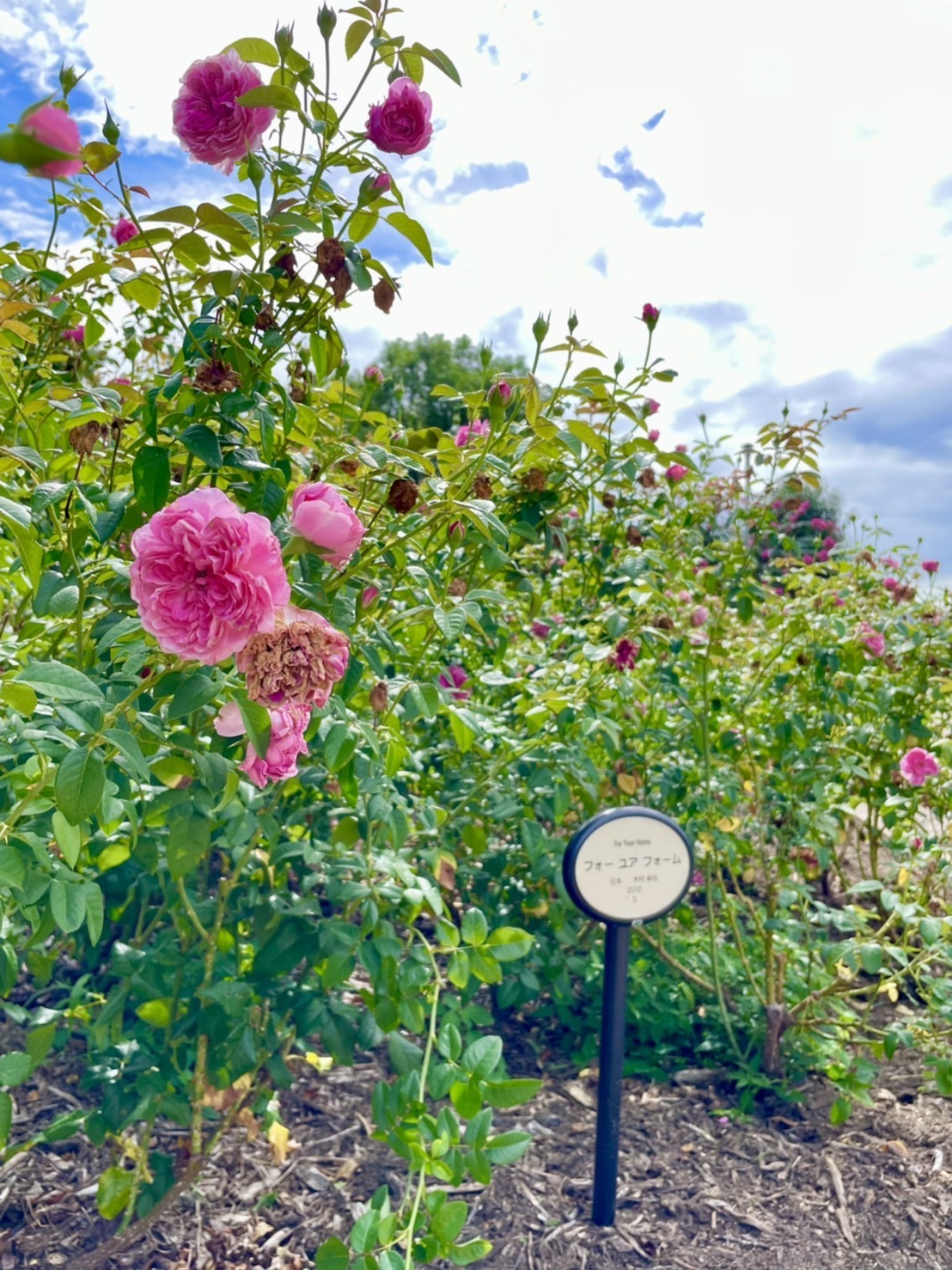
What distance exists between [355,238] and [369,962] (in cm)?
103

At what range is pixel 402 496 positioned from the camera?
3.93 feet

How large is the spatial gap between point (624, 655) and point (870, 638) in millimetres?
937

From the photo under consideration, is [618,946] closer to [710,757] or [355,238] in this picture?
[710,757]

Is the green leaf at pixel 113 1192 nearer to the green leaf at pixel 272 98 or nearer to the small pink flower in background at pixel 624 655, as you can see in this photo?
the small pink flower in background at pixel 624 655

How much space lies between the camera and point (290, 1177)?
1854 mm

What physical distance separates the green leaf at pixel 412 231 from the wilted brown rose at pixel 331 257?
0.28 feet

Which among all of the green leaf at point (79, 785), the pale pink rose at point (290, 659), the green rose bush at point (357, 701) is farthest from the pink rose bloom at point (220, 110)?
the green leaf at point (79, 785)

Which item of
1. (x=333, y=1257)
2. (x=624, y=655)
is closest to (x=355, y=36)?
(x=624, y=655)

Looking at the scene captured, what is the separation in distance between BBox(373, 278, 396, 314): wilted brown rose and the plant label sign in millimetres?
982

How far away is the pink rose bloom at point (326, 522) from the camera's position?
102 cm

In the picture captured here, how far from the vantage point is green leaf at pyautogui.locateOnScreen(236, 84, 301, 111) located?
103 cm

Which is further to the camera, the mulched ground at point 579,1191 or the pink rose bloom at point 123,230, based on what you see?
the mulched ground at point 579,1191

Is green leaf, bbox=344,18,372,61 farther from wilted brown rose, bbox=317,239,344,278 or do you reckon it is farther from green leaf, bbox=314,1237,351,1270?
green leaf, bbox=314,1237,351,1270

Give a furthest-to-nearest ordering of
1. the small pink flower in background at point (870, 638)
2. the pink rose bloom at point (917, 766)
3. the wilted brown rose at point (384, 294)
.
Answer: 1. the small pink flower in background at point (870, 638)
2. the pink rose bloom at point (917, 766)
3. the wilted brown rose at point (384, 294)
